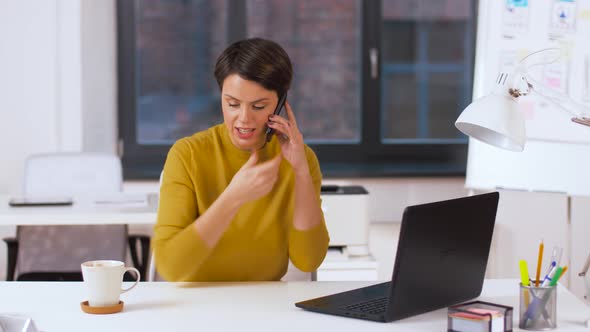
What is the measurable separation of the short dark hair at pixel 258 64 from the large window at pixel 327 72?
2593mm

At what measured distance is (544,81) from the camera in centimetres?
373

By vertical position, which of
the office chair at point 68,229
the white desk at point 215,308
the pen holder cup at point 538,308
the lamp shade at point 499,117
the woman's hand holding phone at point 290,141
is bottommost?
the office chair at point 68,229

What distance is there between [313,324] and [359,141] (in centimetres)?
309

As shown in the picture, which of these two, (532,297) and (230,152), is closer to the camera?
(532,297)

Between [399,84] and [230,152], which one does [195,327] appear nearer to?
[230,152]

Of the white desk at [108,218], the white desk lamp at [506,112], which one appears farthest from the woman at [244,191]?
the white desk at [108,218]

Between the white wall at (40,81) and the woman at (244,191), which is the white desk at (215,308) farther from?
the white wall at (40,81)

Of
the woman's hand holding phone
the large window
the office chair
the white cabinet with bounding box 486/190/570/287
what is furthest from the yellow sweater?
the large window

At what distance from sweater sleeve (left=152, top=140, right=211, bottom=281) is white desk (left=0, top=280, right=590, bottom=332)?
5 cm

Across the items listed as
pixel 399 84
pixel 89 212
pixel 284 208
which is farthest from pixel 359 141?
pixel 284 208

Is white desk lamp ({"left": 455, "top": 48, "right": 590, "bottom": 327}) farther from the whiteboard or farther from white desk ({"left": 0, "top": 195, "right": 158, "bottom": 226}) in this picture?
the whiteboard

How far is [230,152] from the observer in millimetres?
2191

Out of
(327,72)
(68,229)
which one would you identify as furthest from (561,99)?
(327,72)

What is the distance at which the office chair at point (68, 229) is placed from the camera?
367 cm
